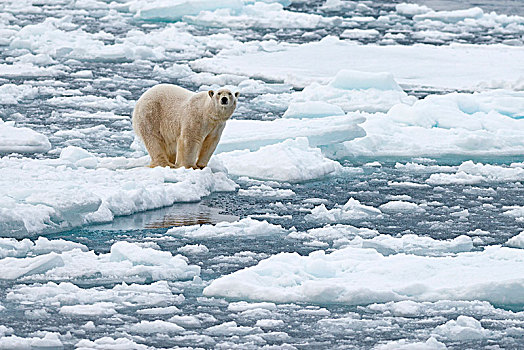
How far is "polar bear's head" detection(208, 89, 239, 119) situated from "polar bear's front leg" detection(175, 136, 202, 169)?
1.12 ft

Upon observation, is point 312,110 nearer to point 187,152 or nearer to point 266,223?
point 187,152

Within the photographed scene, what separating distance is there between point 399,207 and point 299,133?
6.76 ft

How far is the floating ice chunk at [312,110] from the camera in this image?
10812 mm

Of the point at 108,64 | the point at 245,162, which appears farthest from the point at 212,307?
the point at 108,64

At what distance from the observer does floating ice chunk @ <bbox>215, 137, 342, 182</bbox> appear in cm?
842

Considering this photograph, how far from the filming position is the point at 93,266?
562cm

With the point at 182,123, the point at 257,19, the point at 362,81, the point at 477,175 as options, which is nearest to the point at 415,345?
the point at 182,123

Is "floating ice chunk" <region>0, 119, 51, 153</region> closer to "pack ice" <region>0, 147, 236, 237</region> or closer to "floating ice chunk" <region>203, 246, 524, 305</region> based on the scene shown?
"pack ice" <region>0, 147, 236, 237</region>

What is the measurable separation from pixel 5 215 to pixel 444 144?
4.95 m

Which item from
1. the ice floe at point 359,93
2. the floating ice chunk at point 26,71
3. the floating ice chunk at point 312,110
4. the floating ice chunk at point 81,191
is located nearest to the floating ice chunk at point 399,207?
the floating ice chunk at point 81,191

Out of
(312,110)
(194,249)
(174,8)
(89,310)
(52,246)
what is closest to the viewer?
(89,310)

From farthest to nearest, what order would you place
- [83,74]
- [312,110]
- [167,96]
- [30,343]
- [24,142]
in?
1. [83,74]
2. [312,110]
3. [24,142]
4. [167,96]
5. [30,343]

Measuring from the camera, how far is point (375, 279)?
5.34 m

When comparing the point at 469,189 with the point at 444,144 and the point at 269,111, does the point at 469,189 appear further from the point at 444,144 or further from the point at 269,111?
the point at 269,111
